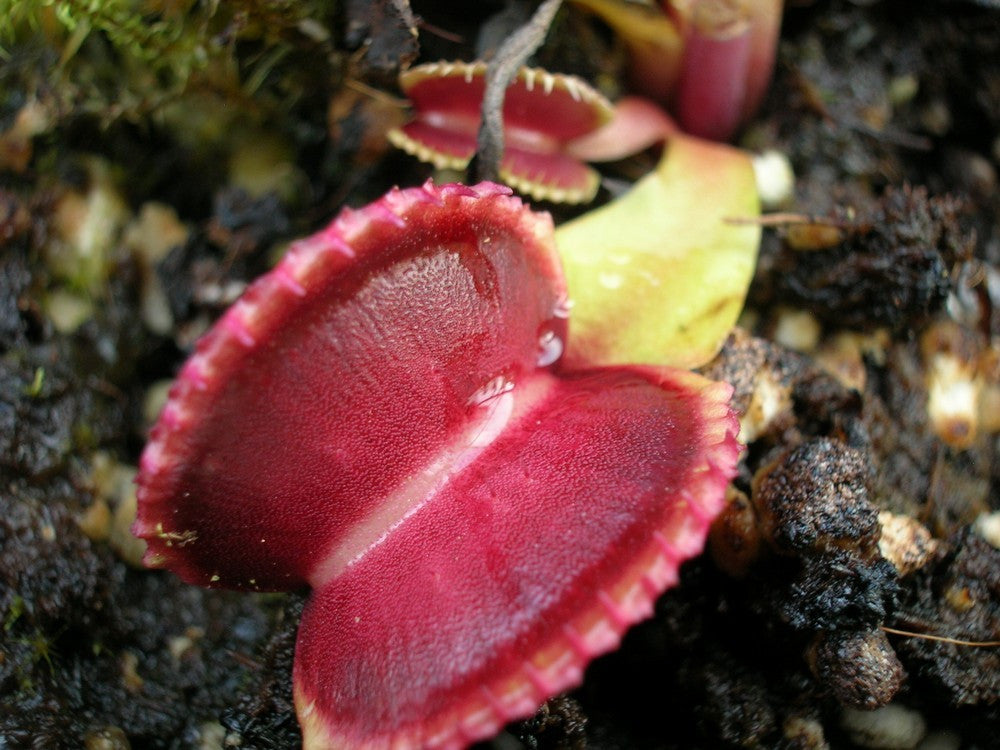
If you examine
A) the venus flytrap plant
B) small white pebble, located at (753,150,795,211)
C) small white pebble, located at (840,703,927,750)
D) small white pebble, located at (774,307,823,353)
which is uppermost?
the venus flytrap plant

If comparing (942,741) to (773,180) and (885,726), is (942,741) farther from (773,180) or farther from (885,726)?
(773,180)

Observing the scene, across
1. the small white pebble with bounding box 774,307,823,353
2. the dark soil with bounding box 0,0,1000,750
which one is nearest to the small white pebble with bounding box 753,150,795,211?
the dark soil with bounding box 0,0,1000,750

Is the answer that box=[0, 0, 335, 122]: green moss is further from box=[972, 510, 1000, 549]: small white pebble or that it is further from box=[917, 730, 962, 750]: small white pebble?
box=[917, 730, 962, 750]: small white pebble

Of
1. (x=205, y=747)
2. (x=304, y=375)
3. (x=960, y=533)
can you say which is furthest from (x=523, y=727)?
(x=960, y=533)

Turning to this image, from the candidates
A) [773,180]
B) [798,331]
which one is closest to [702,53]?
[773,180]

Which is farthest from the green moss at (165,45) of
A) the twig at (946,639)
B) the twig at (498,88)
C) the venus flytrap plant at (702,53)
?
the twig at (946,639)

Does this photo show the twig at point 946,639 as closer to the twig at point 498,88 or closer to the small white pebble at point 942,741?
the small white pebble at point 942,741
